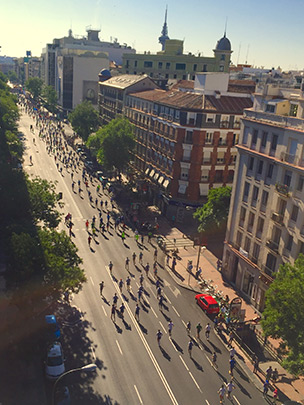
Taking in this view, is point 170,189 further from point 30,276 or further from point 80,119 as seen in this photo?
point 80,119

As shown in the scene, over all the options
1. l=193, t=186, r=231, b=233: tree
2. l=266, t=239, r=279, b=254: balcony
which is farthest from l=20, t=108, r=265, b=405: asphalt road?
l=266, t=239, r=279, b=254: balcony

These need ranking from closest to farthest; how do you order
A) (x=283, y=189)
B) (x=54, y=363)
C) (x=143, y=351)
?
(x=54, y=363)
(x=143, y=351)
(x=283, y=189)

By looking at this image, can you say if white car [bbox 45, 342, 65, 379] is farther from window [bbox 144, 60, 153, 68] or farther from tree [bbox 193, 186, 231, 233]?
window [bbox 144, 60, 153, 68]

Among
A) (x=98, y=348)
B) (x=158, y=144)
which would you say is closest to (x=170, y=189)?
(x=158, y=144)

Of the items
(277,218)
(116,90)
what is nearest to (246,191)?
(277,218)

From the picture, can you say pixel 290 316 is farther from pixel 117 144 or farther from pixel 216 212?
pixel 117 144

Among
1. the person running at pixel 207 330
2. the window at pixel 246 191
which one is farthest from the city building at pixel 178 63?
the person running at pixel 207 330
